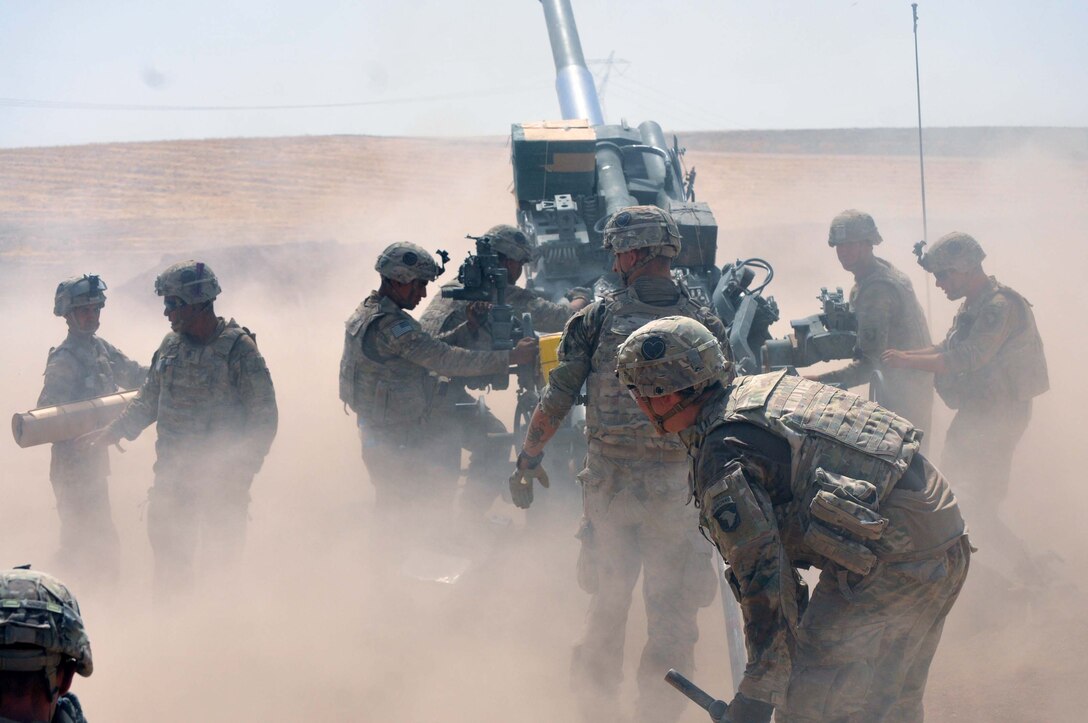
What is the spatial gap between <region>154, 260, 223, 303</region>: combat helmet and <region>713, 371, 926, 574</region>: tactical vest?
3.67m

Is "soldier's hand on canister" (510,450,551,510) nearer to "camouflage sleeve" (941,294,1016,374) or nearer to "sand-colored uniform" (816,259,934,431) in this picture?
"sand-colored uniform" (816,259,934,431)

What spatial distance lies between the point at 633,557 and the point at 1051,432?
523 cm

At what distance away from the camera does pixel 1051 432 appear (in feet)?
28.6

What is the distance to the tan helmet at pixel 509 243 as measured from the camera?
7113 mm

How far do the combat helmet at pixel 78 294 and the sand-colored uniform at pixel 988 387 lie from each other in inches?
216

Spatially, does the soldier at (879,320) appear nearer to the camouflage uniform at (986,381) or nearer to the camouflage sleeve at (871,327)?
the camouflage sleeve at (871,327)

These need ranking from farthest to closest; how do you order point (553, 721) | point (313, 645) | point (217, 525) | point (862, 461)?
point (217, 525) < point (313, 645) < point (553, 721) < point (862, 461)

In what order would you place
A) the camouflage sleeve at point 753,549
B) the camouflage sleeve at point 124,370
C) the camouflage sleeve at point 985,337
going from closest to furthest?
the camouflage sleeve at point 753,549 → the camouflage sleeve at point 985,337 → the camouflage sleeve at point 124,370

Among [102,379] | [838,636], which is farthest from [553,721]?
[102,379]

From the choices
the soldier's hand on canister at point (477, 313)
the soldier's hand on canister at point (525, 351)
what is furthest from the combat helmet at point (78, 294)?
the soldier's hand on canister at point (525, 351)

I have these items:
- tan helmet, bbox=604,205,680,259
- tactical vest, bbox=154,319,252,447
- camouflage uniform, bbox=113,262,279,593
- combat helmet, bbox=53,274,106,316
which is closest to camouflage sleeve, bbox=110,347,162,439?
camouflage uniform, bbox=113,262,279,593

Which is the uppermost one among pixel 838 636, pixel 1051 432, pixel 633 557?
pixel 838 636

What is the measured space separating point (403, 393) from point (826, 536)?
12.5 feet

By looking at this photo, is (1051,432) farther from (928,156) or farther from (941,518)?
(928,156)
